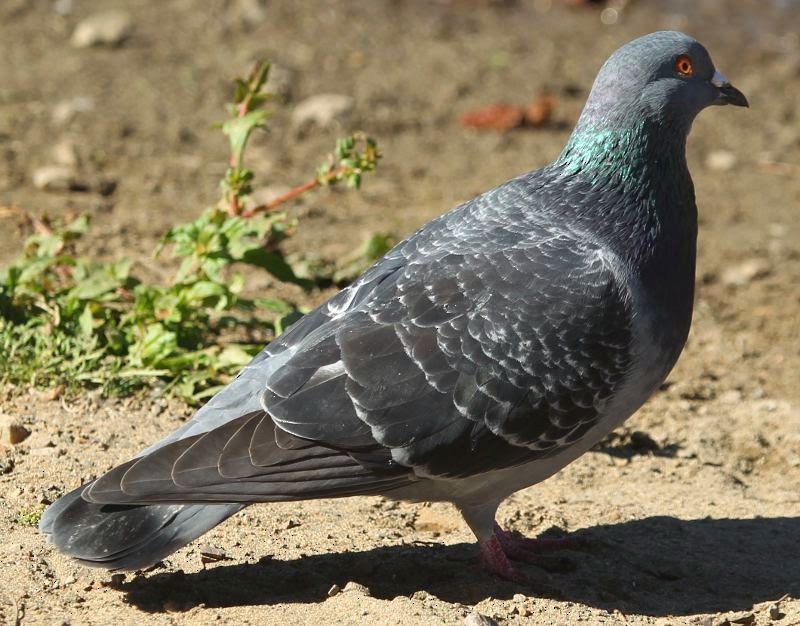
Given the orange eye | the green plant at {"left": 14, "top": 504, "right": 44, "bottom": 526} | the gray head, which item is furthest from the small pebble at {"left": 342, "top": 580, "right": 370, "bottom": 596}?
the orange eye

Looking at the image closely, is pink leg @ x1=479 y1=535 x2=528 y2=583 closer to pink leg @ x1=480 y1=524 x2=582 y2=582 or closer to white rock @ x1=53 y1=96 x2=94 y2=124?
pink leg @ x1=480 y1=524 x2=582 y2=582

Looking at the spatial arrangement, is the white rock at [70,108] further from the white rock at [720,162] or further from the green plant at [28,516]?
the green plant at [28,516]

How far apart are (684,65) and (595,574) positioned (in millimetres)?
2127

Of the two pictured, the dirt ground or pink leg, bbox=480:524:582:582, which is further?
pink leg, bbox=480:524:582:582

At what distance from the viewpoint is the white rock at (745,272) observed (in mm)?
8219

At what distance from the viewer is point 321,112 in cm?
981

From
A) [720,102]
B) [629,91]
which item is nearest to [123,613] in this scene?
[629,91]

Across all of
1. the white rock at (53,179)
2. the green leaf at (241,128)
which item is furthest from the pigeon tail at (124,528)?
the white rock at (53,179)

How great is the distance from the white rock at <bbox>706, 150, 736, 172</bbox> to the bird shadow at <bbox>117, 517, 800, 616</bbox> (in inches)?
182

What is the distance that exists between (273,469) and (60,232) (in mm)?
2342

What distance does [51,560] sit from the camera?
15.5 feet

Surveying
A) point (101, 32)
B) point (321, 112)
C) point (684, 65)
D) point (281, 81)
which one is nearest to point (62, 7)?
point (101, 32)

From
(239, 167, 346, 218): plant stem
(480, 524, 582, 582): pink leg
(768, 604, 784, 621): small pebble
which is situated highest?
(239, 167, 346, 218): plant stem

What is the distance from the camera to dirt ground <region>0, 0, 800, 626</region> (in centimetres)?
477
